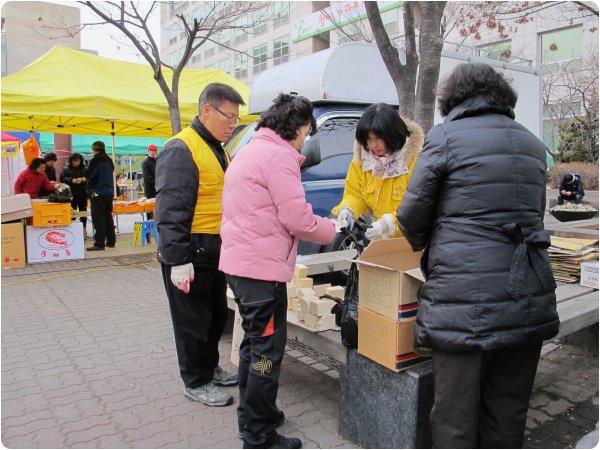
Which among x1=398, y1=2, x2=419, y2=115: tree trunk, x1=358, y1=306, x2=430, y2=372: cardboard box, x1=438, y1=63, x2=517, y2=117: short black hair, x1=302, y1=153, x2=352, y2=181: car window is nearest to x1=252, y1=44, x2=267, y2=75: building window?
x1=302, y1=153, x2=352, y2=181: car window

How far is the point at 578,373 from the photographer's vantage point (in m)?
3.89

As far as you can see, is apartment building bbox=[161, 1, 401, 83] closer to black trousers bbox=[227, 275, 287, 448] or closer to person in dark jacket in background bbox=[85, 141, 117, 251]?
person in dark jacket in background bbox=[85, 141, 117, 251]

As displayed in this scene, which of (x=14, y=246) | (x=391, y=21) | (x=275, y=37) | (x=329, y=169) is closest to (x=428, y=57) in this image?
(x=329, y=169)

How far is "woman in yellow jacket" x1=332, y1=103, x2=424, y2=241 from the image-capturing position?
2.87 meters

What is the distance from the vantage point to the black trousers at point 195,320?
3203 millimetres

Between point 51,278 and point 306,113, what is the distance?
5.93m

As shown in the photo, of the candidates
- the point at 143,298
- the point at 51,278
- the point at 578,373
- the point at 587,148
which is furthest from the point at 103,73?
the point at 587,148

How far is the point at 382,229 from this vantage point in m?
2.78

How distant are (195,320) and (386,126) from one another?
1654 mm

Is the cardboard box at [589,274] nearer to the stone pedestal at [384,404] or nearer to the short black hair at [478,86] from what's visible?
the stone pedestal at [384,404]

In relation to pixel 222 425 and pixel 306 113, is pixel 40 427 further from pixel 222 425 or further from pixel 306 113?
pixel 306 113

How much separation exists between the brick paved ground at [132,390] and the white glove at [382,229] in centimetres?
116

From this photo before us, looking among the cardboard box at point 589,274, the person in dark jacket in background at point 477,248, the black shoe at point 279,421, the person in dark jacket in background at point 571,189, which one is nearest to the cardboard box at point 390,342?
the person in dark jacket in background at point 477,248

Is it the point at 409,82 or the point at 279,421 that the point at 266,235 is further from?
the point at 409,82
